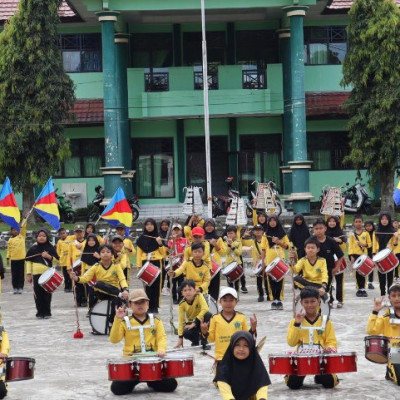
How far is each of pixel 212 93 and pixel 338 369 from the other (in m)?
24.8

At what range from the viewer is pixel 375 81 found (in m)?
32.2

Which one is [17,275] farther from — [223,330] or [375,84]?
[375,84]

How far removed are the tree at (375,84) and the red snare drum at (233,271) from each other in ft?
44.4

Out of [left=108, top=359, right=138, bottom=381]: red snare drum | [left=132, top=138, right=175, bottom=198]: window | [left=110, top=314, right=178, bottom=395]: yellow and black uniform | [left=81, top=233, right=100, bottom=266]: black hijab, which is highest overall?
[left=132, top=138, right=175, bottom=198]: window

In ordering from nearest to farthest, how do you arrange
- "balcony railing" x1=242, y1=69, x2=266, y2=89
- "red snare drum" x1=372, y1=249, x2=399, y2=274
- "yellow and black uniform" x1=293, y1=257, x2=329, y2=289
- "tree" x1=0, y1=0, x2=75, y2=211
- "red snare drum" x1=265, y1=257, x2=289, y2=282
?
"yellow and black uniform" x1=293, y1=257, x2=329, y2=289
"red snare drum" x1=265, y1=257, x2=289, y2=282
"red snare drum" x1=372, y1=249, x2=399, y2=274
"tree" x1=0, y1=0, x2=75, y2=211
"balcony railing" x1=242, y1=69, x2=266, y2=89

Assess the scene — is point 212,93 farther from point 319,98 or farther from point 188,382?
point 188,382

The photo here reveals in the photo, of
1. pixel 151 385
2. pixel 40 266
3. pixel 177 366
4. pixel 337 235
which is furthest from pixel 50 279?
pixel 177 366

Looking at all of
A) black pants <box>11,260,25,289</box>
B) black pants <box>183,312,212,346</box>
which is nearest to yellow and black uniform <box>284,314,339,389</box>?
black pants <box>183,312,212,346</box>

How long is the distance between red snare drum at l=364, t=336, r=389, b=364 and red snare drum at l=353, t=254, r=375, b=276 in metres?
8.46

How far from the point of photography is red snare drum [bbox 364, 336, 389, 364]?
10.9 metres

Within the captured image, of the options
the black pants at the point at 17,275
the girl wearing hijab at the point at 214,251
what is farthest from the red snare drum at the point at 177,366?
the black pants at the point at 17,275

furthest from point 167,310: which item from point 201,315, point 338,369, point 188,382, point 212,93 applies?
point 212,93

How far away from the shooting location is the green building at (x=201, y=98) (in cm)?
3531

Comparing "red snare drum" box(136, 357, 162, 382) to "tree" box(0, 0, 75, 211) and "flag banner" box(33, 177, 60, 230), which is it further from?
"tree" box(0, 0, 75, 211)
